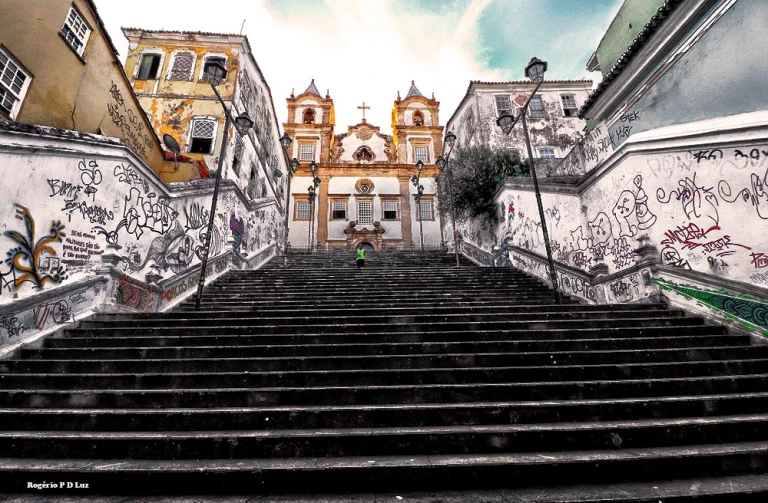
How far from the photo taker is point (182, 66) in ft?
55.5

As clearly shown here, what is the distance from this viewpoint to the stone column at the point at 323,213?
95.7ft

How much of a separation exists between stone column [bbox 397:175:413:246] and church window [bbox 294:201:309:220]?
831cm

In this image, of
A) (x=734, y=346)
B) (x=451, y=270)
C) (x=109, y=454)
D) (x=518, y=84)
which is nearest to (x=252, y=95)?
(x=451, y=270)

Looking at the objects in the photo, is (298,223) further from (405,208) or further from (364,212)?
(405,208)

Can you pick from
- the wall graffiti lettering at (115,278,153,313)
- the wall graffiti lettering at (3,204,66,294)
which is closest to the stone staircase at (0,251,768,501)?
the wall graffiti lettering at (115,278,153,313)

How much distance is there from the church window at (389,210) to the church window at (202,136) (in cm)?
1668

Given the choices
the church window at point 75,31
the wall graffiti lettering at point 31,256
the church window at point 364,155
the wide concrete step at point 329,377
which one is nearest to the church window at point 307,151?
the church window at point 364,155

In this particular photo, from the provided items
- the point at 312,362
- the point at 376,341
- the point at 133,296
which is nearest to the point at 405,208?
the point at 133,296

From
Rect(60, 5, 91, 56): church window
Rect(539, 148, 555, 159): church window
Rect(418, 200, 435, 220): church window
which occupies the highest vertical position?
Rect(539, 148, 555, 159): church window

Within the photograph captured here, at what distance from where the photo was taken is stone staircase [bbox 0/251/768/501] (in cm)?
260

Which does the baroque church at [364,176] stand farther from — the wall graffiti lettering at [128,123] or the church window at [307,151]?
the wall graffiti lettering at [128,123]

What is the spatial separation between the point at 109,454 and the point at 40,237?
15.7 ft

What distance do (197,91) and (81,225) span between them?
497 inches

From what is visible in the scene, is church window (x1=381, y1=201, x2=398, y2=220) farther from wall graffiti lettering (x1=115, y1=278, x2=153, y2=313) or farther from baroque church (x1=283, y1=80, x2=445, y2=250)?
wall graffiti lettering (x1=115, y1=278, x2=153, y2=313)
